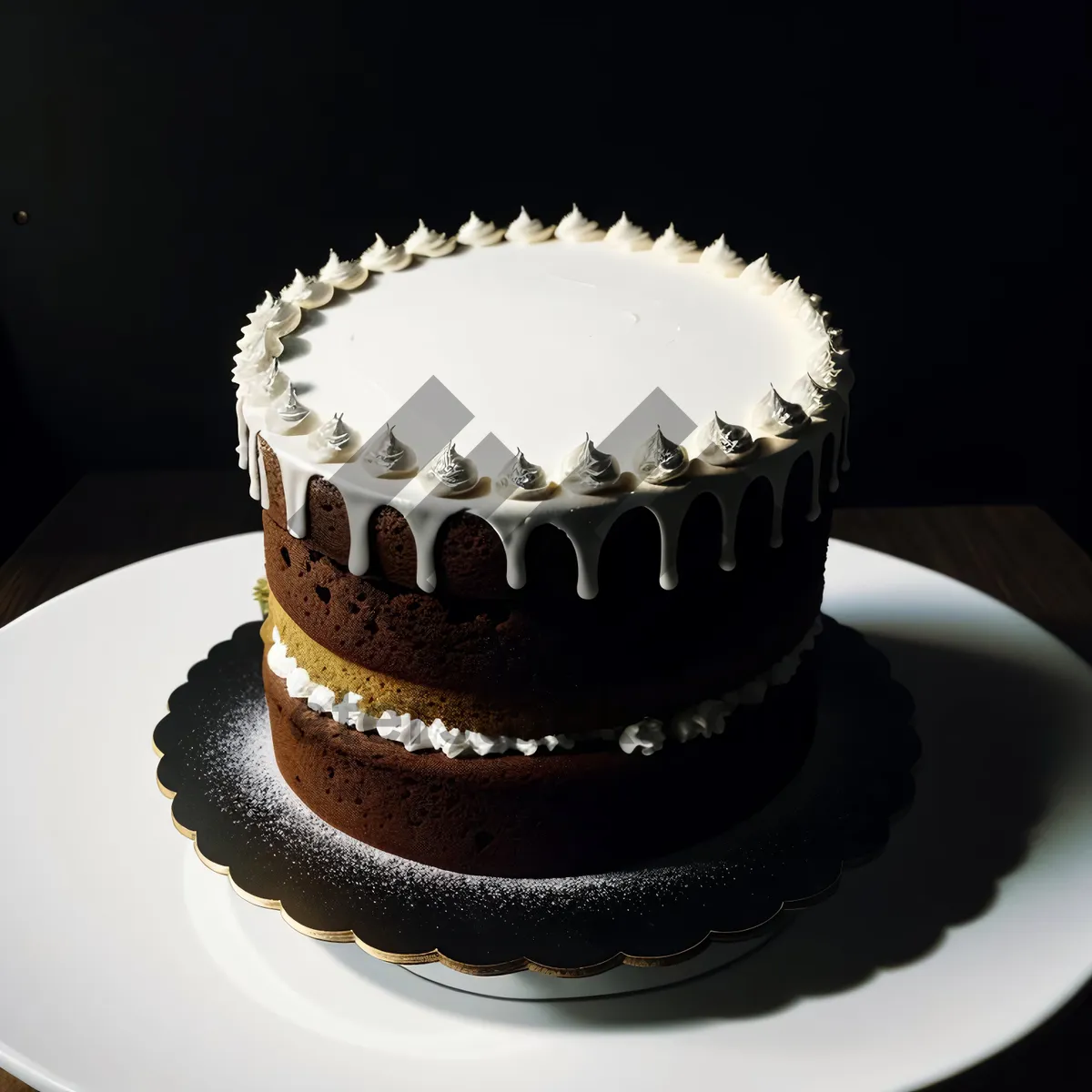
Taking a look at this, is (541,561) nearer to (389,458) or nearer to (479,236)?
(389,458)

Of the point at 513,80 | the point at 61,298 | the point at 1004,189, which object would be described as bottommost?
the point at 61,298

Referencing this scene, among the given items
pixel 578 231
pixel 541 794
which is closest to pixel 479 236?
pixel 578 231

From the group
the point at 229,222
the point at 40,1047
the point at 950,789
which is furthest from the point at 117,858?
the point at 229,222

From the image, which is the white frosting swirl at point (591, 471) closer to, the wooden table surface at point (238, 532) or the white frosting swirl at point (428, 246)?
the white frosting swirl at point (428, 246)

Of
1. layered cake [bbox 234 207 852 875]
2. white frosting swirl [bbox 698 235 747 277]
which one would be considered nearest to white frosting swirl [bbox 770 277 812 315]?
layered cake [bbox 234 207 852 875]

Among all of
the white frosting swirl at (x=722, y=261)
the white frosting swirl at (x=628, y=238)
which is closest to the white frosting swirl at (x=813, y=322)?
the white frosting swirl at (x=722, y=261)

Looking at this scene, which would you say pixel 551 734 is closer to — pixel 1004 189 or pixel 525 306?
pixel 525 306
